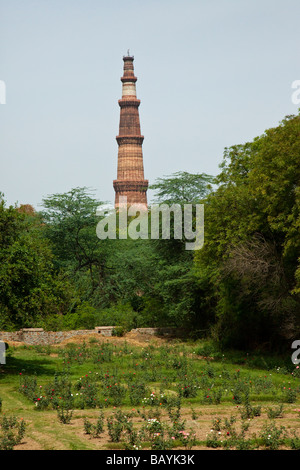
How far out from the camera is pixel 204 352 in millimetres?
26250

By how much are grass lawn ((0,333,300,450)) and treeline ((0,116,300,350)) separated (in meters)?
2.10

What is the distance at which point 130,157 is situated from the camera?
355 feet

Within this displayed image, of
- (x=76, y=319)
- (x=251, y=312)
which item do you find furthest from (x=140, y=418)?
(x=76, y=319)

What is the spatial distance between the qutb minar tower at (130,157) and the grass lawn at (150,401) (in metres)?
83.2

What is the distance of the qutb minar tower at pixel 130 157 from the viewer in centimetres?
10812

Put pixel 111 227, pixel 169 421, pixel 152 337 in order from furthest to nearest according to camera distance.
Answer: pixel 111 227 → pixel 152 337 → pixel 169 421

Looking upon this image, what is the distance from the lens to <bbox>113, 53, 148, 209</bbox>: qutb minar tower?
108m

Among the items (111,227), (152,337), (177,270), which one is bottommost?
(152,337)
